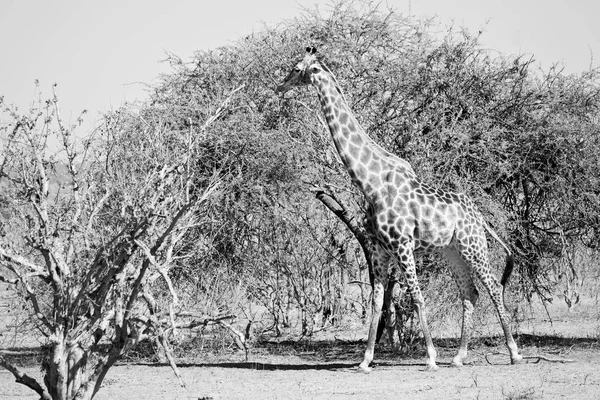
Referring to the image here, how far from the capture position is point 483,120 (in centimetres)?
1312

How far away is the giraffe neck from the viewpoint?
11.1 metres

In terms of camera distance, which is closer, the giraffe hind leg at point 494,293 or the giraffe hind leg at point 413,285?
the giraffe hind leg at point 413,285

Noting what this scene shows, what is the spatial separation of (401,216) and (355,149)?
981mm

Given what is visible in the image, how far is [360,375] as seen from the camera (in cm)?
1077

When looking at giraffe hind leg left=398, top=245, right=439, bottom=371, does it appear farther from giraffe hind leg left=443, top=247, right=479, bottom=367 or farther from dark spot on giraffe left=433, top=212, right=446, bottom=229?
giraffe hind leg left=443, top=247, right=479, bottom=367

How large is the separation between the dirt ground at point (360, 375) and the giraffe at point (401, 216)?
1.89 ft

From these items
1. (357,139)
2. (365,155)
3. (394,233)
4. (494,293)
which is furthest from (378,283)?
(357,139)

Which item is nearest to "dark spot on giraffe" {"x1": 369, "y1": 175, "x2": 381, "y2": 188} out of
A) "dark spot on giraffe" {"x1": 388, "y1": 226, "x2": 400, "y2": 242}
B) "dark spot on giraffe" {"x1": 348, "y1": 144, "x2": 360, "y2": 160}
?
"dark spot on giraffe" {"x1": 348, "y1": 144, "x2": 360, "y2": 160}

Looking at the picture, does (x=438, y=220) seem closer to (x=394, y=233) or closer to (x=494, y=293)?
(x=394, y=233)

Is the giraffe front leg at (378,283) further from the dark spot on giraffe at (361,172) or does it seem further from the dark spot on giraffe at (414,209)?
the dark spot on giraffe at (361,172)

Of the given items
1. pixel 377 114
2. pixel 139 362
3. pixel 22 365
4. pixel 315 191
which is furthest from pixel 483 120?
pixel 22 365

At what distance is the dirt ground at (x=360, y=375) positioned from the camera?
30.8ft

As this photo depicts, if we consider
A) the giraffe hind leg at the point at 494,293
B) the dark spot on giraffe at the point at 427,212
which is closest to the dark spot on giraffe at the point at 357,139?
the dark spot on giraffe at the point at 427,212

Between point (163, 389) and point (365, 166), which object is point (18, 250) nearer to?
point (163, 389)
